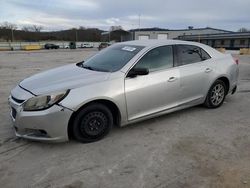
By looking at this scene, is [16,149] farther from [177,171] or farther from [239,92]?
[239,92]

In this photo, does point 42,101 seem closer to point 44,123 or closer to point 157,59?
point 44,123

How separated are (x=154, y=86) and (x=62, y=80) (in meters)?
1.45

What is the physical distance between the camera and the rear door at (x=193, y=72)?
4.42m

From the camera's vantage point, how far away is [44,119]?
3230 mm

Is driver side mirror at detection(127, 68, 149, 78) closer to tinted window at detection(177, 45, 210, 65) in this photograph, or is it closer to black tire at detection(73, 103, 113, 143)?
black tire at detection(73, 103, 113, 143)

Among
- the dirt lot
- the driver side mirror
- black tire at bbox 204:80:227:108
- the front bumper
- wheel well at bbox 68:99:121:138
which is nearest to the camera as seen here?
the dirt lot

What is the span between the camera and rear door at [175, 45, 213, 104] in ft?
14.5

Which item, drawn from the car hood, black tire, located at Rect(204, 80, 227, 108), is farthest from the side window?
black tire, located at Rect(204, 80, 227, 108)

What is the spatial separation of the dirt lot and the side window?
1.02 m

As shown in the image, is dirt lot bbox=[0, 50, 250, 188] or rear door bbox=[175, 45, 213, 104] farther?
rear door bbox=[175, 45, 213, 104]

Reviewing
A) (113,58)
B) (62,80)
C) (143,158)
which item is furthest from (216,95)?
(62,80)

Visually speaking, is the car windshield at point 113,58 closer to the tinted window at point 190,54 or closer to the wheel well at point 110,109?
the wheel well at point 110,109

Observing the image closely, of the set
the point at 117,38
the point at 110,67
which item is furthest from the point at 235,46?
the point at 110,67

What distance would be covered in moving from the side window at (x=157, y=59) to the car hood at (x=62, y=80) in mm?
688
